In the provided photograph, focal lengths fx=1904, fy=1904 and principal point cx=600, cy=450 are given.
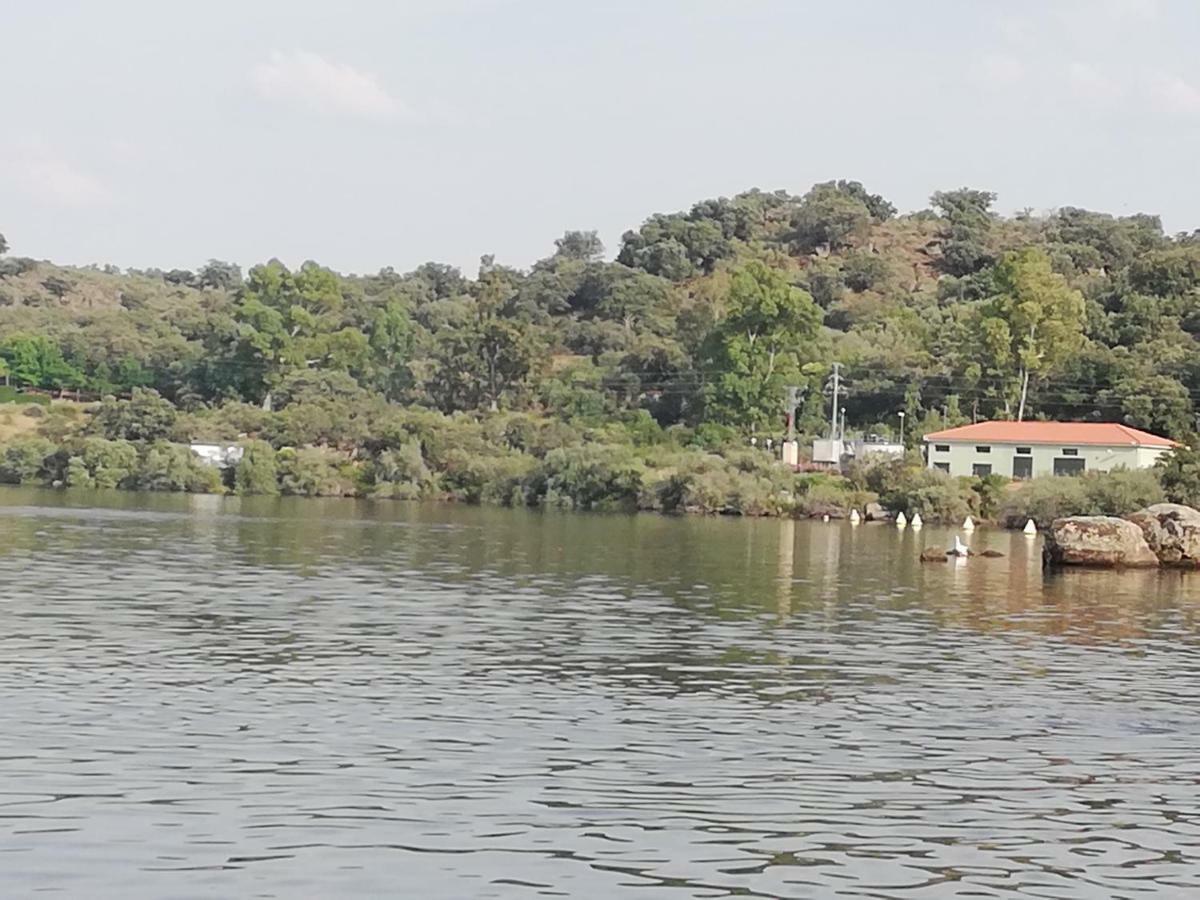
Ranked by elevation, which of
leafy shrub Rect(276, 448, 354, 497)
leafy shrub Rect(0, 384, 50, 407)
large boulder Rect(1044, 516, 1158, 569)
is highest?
leafy shrub Rect(0, 384, 50, 407)

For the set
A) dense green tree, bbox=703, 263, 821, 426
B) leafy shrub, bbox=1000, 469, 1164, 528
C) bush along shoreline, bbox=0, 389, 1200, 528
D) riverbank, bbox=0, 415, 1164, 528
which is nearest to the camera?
leafy shrub, bbox=1000, 469, 1164, 528

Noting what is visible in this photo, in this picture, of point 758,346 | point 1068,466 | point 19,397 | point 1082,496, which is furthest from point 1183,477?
point 19,397

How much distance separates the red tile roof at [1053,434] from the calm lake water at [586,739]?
60.4 m

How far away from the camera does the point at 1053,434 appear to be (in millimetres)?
112812

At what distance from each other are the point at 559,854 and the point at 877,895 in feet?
10.4

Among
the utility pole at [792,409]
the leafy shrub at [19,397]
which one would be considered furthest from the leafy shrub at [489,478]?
the leafy shrub at [19,397]

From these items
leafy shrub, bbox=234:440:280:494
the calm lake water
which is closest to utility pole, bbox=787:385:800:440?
leafy shrub, bbox=234:440:280:494

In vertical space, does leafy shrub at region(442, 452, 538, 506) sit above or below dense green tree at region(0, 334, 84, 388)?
below

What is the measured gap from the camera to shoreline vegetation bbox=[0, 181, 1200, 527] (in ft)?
373

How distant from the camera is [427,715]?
26656 mm

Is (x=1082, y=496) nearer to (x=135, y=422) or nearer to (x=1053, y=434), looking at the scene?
(x=1053, y=434)

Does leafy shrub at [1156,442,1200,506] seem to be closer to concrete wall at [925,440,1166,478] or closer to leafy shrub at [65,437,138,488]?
concrete wall at [925,440,1166,478]

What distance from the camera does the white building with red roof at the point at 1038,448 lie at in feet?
358

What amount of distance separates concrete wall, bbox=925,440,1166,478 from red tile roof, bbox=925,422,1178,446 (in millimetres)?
334
